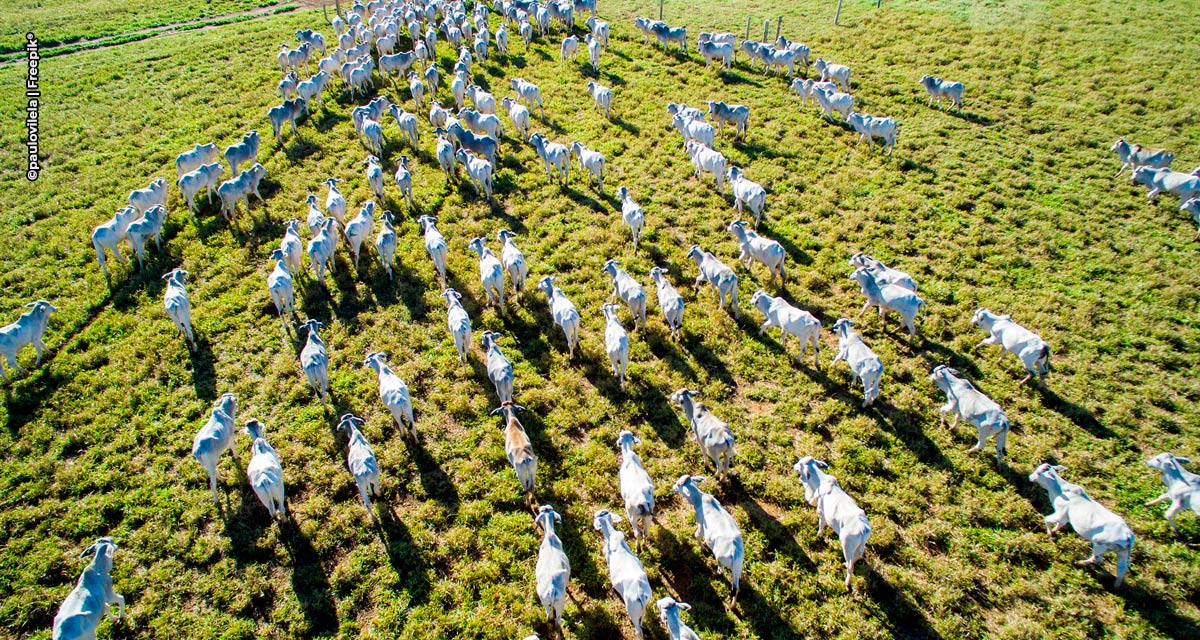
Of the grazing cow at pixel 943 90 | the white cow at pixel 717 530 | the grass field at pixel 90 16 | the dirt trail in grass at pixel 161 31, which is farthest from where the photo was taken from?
the grass field at pixel 90 16

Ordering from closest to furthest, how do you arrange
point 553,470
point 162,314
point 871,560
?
point 871,560, point 553,470, point 162,314

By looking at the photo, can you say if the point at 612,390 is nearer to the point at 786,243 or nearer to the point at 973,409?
the point at 973,409

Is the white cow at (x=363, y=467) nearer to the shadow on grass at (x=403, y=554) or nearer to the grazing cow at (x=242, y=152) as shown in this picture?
the shadow on grass at (x=403, y=554)

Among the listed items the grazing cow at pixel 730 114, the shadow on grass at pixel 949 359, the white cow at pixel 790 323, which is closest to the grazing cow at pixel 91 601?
the white cow at pixel 790 323

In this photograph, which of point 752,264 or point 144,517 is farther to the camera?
point 752,264

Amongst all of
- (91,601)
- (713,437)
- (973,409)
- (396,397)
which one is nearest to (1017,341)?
(973,409)

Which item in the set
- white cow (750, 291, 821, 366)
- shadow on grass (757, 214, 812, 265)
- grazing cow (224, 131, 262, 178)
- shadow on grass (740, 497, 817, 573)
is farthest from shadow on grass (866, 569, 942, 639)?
grazing cow (224, 131, 262, 178)

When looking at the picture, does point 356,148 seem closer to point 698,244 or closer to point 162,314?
point 162,314

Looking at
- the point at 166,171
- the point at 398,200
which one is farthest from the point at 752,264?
the point at 166,171
